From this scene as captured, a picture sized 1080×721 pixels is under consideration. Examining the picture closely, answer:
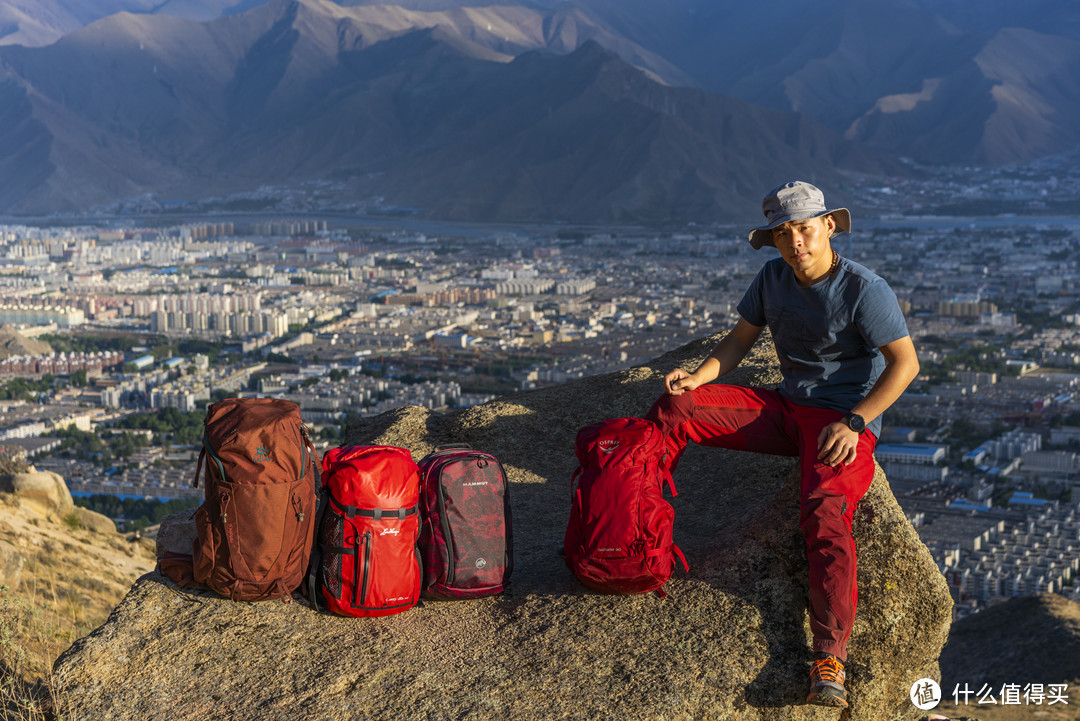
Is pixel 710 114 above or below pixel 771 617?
above

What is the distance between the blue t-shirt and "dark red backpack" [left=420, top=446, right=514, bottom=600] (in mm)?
1035

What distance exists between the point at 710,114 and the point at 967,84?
133 feet

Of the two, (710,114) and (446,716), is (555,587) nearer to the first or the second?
(446,716)

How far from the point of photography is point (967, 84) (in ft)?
378

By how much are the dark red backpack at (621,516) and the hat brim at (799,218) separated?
2.41 feet

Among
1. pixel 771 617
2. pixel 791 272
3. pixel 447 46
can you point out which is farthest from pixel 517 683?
pixel 447 46

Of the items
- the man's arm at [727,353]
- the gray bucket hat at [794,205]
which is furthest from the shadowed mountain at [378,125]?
the gray bucket hat at [794,205]

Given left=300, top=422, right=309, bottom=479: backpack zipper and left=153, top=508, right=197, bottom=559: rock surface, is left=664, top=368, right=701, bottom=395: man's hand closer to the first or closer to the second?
left=300, top=422, right=309, bottom=479: backpack zipper

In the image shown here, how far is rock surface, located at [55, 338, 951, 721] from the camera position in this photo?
115 inches

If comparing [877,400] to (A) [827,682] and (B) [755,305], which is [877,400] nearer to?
(B) [755,305]

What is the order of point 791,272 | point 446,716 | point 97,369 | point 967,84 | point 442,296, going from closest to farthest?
1. point 446,716
2. point 791,272
3. point 97,369
4. point 442,296
5. point 967,84

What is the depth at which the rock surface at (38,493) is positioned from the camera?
7930 millimetres

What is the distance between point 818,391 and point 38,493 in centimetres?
667

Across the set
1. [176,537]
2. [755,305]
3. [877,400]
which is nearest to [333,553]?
[176,537]
